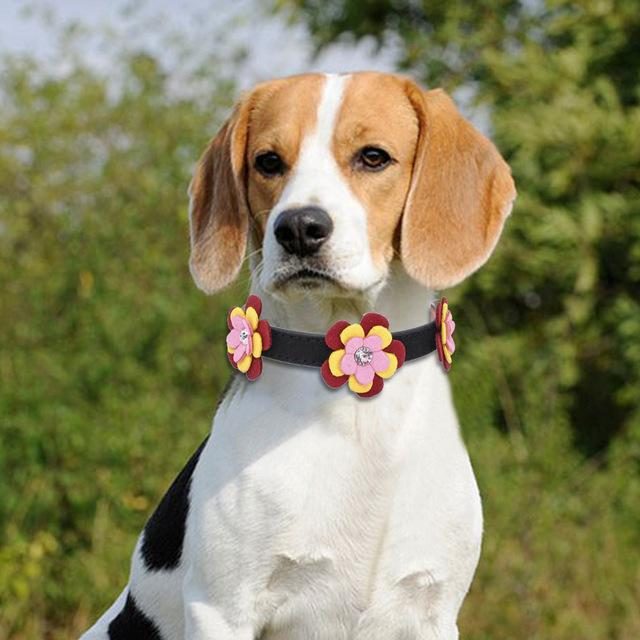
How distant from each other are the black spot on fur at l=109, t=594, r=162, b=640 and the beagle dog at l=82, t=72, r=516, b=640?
0.01 metres

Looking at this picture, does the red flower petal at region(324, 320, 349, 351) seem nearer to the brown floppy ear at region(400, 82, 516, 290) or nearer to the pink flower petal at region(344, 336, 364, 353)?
the pink flower petal at region(344, 336, 364, 353)

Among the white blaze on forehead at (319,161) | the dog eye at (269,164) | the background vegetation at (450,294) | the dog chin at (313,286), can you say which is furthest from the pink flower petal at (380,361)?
the background vegetation at (450,294)

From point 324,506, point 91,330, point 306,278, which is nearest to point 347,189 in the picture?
point 306,278

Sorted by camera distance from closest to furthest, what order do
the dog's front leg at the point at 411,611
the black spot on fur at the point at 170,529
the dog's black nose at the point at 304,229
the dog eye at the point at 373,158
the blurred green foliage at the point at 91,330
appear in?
1. the dog's black nose at the point at 304,229
2. the dog's front leg at the point at 411,611
3. the dog eye at the point at 373,158
4. the black spot on fur at the point at 170,529
5. the blurred green foliage at the point at 91,330

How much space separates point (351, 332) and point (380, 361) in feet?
0.30

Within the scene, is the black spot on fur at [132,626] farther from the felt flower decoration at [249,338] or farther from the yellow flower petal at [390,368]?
the yellow flower petal at [390,368]

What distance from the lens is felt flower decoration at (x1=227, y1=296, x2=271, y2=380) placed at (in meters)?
3.18

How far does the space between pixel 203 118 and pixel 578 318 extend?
79.3 inches

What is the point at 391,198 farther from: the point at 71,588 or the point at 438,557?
the point at 71,588

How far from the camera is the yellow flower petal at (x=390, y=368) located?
3152mm

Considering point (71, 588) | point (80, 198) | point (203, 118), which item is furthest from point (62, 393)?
point (203, 118)

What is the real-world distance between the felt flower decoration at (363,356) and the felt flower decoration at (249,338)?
0.49 ft

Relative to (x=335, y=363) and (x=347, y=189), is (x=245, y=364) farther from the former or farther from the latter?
(x=347, y=189)

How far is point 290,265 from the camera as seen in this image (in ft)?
9.98
